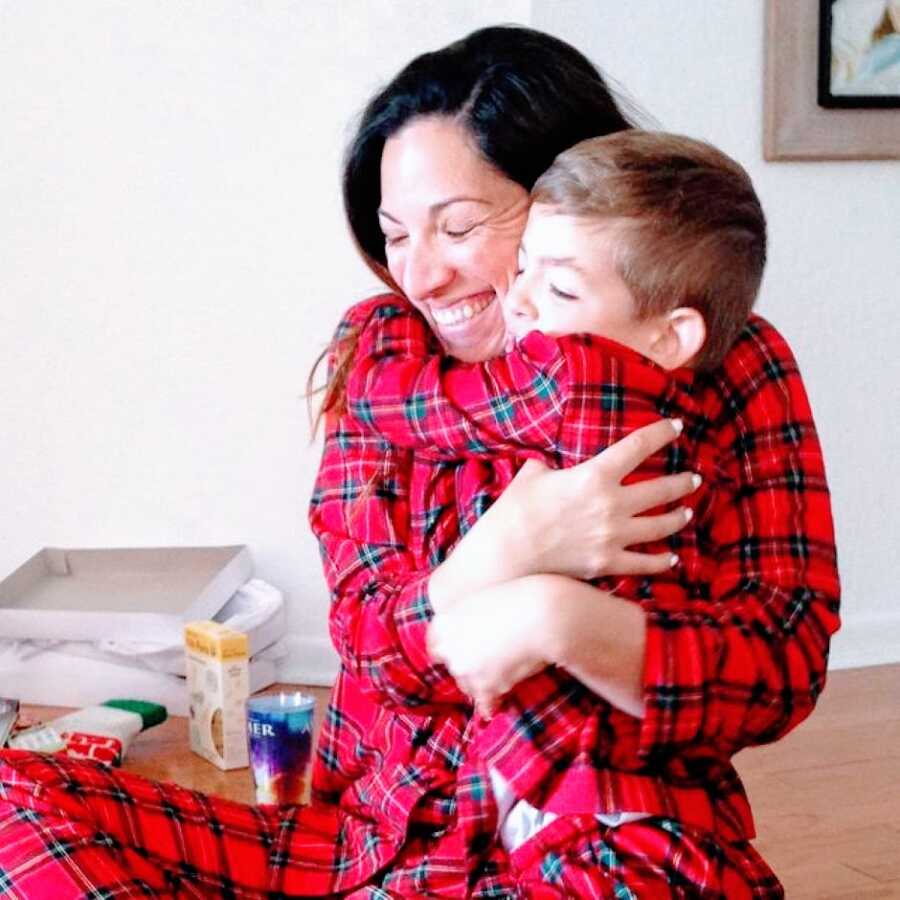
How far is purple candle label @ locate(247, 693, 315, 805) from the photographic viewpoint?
2.31 meters

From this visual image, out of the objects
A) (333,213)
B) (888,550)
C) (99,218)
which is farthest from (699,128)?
(99,218)

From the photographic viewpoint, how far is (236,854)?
1414 mm

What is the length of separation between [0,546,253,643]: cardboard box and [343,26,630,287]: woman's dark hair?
1671mm

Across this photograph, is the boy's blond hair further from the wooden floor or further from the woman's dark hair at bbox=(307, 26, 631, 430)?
the wooden floor

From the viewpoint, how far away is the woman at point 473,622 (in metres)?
1.24

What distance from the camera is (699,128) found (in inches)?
123

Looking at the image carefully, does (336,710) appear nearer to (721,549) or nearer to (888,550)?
(721,549)

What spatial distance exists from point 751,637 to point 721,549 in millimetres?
108

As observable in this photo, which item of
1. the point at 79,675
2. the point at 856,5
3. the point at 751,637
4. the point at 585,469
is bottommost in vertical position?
the point at 79,675

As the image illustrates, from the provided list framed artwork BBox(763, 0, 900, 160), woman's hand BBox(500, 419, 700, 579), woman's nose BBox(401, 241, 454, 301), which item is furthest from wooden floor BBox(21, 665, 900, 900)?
framed artwork BBox(763, 0, 900, 160)

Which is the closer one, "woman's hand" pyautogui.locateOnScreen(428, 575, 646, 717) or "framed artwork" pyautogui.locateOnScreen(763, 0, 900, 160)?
"woman's hand" pyautogui.locateOnScreen(428, 575, 646, 717)

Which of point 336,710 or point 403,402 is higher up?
point 403,402

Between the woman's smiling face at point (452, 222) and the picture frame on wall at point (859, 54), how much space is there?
191 cm

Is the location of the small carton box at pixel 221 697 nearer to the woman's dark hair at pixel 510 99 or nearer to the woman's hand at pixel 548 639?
the woman's dark hair at pixel 510 99
